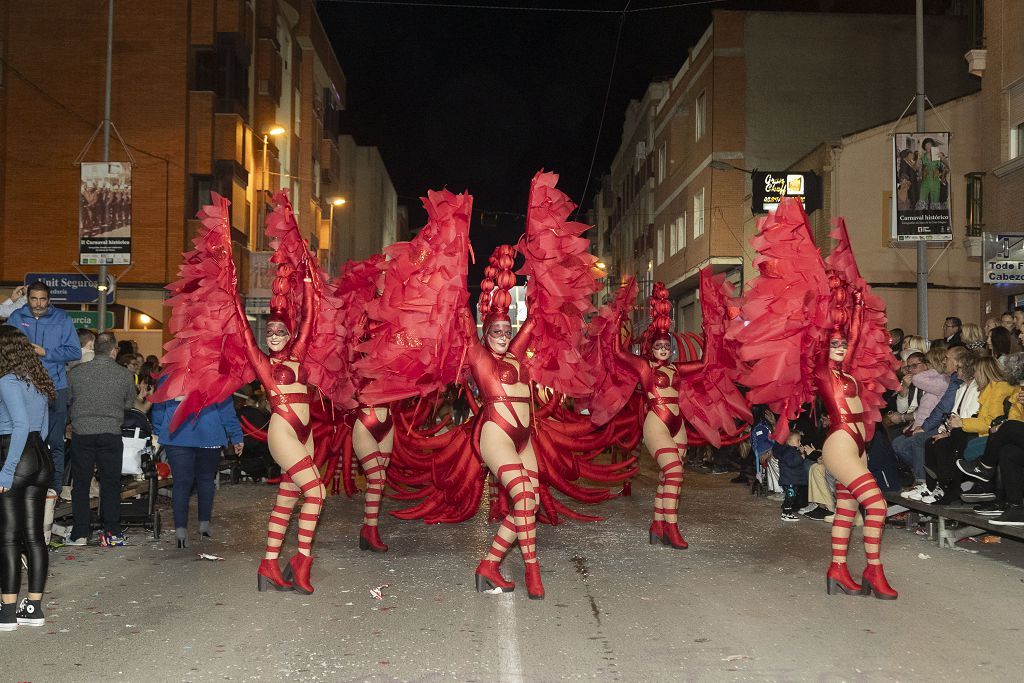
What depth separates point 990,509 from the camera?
9.69 metres

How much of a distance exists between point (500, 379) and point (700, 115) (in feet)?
102

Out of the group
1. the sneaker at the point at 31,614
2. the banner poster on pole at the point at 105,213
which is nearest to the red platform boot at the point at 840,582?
the sneaker at the point at 31,614

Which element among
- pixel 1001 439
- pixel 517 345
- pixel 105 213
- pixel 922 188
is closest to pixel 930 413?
pixel 1001 439

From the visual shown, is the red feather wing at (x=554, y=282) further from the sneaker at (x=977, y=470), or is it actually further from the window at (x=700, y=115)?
the window at (x=700, y=115)

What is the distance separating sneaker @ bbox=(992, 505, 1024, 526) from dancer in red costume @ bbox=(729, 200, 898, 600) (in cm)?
157

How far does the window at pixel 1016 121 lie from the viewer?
2083 centimetres

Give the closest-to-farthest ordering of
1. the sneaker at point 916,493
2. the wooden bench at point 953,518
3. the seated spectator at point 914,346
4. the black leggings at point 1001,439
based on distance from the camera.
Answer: the wooden bench at point 953,518
the black leggings at point 1001,439
the sneaker at point 916,493
the seated spectator at point 914,346

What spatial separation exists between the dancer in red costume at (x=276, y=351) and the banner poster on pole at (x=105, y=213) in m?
11.3

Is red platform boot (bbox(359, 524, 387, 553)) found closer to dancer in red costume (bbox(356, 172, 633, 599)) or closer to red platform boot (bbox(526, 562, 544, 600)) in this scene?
dancer in red costume (bbox(356, 172, 633, 599))

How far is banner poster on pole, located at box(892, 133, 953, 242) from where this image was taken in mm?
17625

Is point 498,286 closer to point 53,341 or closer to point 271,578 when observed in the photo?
point 271,578

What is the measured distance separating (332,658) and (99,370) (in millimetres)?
5229

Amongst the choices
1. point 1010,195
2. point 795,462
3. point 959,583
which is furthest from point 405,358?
point 1010,195

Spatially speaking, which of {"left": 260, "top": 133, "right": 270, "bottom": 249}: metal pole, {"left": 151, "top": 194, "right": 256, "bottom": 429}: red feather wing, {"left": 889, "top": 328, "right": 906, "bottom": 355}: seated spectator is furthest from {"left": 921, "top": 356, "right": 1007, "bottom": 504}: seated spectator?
{"left": 260, "top": 133, "right": 270, "bottom": 249}: metal pole
